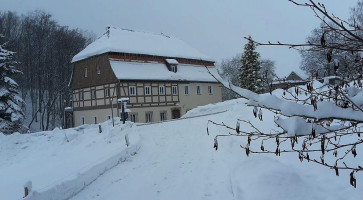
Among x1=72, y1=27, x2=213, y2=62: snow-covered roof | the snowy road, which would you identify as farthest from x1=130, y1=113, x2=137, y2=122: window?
the snowy road

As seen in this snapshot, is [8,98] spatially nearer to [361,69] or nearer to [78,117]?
[78,117]

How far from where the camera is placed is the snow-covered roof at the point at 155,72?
30625 millimetres

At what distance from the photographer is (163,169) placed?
11.3m

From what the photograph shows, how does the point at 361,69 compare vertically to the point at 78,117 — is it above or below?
above

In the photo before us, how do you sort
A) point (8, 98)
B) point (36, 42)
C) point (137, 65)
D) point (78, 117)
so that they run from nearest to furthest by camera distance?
point (8, 98) < point (137, 65) < point (78, 117) < point (36, 42)

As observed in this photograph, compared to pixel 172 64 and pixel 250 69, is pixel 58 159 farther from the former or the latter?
pixel 250 69

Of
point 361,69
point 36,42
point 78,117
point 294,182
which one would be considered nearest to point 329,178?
point 294,182

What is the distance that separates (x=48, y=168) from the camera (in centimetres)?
1310

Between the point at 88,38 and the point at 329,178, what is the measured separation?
57.7 meters

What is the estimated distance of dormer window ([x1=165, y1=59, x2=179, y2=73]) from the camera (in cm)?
3503

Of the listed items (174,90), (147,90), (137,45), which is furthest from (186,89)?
(137,45)

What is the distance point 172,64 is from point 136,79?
19.7ft

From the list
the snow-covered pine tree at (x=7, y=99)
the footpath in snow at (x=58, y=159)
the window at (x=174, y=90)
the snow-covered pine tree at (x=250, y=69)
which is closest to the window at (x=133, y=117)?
the window at (x=174, y=90)

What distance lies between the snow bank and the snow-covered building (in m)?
17.5
